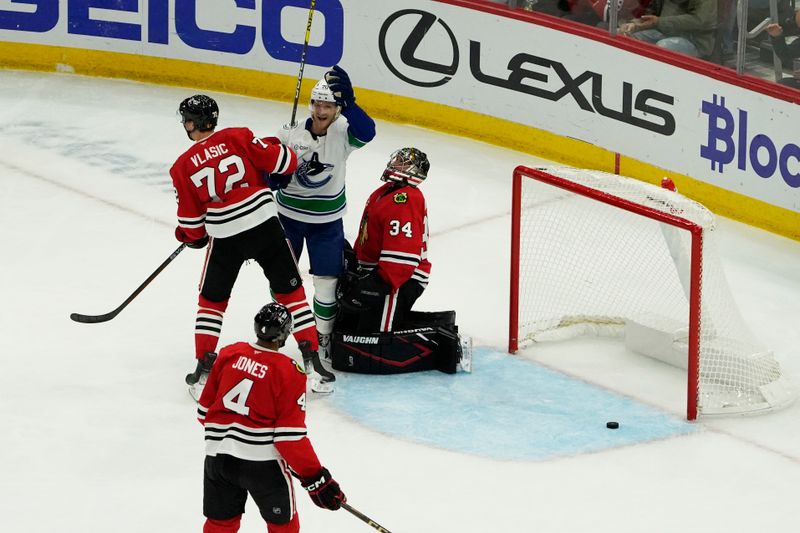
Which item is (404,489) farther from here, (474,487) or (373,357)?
(373,357)

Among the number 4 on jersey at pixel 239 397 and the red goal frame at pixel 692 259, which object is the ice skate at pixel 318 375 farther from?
the number 4 on jersey at pixel 239 397

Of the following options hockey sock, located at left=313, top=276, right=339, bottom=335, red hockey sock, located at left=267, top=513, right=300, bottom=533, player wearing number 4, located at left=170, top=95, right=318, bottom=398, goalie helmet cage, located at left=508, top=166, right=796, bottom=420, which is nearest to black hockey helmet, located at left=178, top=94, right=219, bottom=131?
player wearing number 4, located at left=170, top=95, right=318, bottom=398

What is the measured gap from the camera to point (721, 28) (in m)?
7.13

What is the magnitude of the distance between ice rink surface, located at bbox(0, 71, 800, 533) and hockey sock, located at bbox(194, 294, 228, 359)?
9.5 inches

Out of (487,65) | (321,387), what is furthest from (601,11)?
(321,387)

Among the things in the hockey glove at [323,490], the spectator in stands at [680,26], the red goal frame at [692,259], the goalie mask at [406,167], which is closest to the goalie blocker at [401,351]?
the red goal frame at [692,259]

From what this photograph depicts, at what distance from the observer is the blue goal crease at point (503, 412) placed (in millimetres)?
5191

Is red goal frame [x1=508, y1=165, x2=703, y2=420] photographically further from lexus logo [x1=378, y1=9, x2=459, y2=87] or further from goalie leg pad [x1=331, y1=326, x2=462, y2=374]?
lexus logo [x1=378, y1=9, x2=459, y2=87]

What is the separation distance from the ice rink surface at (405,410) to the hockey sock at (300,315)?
A: 0.80ft

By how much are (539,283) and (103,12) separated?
161 inches

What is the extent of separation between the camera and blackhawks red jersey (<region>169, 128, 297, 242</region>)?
17.0 feet

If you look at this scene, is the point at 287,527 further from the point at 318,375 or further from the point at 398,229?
the point at 398,229

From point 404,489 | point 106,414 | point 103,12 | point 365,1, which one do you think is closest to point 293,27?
point 365,1

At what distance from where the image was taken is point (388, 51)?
27.6 feet
